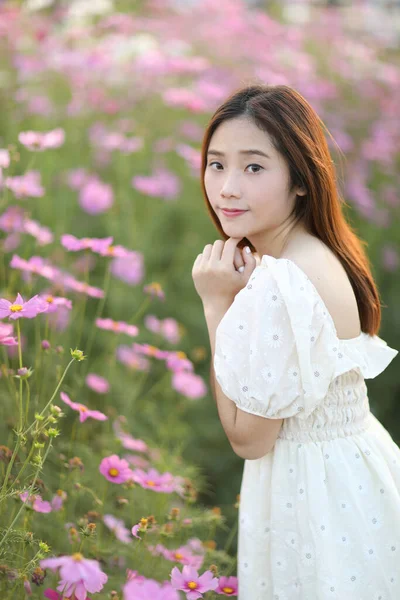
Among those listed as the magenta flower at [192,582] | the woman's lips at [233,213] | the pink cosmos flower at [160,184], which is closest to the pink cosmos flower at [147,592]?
the magenta flower at [192,582]

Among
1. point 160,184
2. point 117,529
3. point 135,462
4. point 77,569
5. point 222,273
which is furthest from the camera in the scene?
point 160,184

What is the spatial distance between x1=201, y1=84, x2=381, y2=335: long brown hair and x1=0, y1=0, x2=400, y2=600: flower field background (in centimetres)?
13

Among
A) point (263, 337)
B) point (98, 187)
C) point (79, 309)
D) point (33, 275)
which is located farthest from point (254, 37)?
point (263, 337)

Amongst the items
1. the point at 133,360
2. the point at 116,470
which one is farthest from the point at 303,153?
the point at 133,360

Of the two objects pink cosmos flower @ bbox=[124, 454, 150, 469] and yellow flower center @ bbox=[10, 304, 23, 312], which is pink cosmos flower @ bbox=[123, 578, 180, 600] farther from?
pink cosmos flower @ bbox=[124, 454, 150, 469]

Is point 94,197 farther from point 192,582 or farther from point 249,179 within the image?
point 192,582

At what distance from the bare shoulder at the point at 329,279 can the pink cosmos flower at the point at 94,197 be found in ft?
4.47

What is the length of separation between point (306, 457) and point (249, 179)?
46 centimetres

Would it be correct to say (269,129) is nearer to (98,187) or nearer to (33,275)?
(33,275)

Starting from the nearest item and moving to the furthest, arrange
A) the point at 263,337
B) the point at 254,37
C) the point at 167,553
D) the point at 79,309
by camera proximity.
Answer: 1. the point at 263,337
2. the point at 167,553
3. the point at 79,309
4. the point at 254,37

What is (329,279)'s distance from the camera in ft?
4.06

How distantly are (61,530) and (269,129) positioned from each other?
2.67 feet

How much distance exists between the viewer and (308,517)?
1225 mm

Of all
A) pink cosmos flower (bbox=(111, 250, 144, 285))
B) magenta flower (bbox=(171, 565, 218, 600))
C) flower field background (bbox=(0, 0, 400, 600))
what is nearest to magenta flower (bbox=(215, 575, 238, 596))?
flower field background (bbox=(0, 0, 400, 600))
